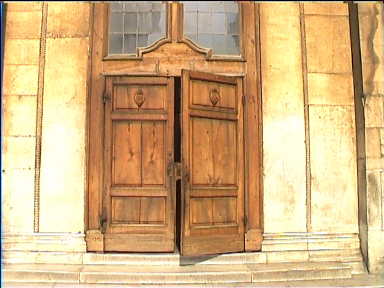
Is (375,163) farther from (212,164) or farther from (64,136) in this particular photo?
(64,136)

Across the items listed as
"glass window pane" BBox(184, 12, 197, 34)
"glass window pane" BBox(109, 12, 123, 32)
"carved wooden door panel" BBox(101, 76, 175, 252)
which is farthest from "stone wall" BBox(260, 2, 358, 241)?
"glass window pane" BBox(109, 12, 123, 32)

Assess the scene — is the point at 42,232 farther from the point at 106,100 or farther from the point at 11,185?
the point at 106,100

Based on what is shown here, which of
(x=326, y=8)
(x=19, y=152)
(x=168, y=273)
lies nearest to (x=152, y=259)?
(x=168, y=273)

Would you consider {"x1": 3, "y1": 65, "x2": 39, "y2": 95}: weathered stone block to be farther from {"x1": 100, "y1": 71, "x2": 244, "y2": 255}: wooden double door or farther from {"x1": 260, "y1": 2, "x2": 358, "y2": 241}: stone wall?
{"x1": 260, "y1": 2, "x2": 358, "y2": 241}: stone wall

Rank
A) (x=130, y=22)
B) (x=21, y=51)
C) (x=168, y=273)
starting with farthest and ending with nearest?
(x=130, y=22) < (x=21, y=51) < (x=168, y=273)

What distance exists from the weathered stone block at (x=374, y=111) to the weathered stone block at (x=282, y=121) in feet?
2.41

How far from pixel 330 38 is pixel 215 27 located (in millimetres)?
1426

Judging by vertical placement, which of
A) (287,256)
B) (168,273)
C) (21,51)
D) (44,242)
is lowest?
(168,273)

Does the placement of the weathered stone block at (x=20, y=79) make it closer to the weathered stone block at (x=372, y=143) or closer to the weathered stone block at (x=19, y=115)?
the weathered stone block at (x=19, y=115)

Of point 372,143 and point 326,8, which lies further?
point 326,8

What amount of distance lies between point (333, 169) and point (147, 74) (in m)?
2.47

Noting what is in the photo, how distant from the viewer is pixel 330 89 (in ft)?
17.3

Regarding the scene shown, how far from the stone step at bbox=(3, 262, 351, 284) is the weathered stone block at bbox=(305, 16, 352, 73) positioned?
2.36m

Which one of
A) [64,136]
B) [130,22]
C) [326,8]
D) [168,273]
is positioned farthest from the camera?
[326,8]
